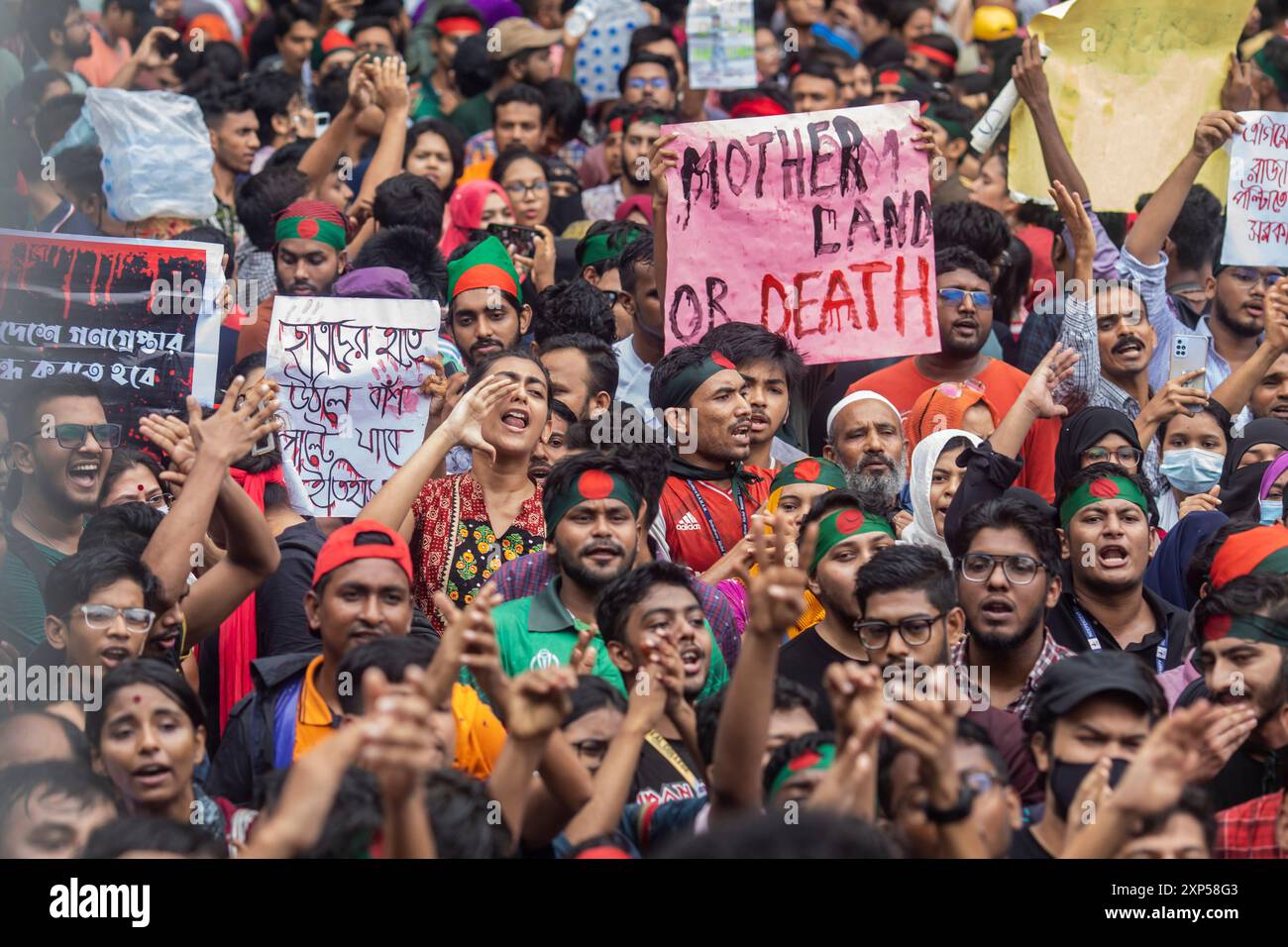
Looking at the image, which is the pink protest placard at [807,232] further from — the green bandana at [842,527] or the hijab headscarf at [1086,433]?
the green bandana at [842,527]

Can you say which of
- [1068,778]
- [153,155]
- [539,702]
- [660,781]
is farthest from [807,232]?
[539,702]

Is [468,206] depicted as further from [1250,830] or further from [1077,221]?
[1250,830]

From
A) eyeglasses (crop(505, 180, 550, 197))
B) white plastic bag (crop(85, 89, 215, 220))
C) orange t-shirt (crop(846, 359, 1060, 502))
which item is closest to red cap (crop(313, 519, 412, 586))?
orange t-shirt (crop(846, 359, 1060, 502))

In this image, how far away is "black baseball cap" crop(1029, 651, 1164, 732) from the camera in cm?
532

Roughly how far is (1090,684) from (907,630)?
81cm

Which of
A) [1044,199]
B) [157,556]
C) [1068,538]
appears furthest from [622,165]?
[157,556]

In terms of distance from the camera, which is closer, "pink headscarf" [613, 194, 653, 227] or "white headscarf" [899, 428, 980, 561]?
"white headscarf" [899, 428, 980, 561]

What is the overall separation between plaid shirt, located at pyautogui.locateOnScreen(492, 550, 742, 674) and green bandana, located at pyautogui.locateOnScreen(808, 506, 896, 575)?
38 cm

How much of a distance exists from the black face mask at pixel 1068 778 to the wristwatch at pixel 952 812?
0.69 meters

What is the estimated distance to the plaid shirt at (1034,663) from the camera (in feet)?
20.6

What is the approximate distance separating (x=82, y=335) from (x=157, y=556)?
1.50m

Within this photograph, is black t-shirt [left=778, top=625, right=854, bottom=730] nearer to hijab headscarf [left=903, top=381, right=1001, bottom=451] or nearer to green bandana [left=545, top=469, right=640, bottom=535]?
green bandana [left=545, top=469, right=640, bottom=535]

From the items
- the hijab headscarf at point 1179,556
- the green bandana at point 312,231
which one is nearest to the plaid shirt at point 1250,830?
the hijab headscarf at point 1179,556

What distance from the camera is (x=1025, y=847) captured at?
16.7ft
